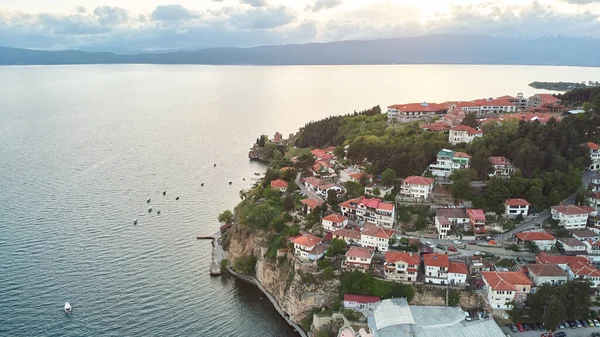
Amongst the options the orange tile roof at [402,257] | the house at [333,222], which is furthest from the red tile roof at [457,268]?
the house at [333,222]

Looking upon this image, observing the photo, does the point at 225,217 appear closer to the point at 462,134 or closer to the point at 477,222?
the point at 477,222

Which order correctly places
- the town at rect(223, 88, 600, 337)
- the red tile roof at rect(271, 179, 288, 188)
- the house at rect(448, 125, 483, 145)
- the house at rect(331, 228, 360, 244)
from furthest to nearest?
the house at rect(448, 125, 483, 145) < the red tile roof at rect(271, 179, 288, 188) < the house at rect(331, 228, 360, 244) < the town at rect(223, 88, 600, 337)

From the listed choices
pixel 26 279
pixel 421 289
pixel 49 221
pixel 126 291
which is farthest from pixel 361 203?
pixel 49 221

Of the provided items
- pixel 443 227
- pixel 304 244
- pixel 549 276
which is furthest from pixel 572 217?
pixel 304 244

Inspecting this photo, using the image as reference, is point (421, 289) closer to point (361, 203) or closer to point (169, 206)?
point (361, 203)

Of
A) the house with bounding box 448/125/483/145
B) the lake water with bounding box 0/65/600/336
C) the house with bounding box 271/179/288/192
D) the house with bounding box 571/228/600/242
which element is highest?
the house with bounding box 448/125/483/145

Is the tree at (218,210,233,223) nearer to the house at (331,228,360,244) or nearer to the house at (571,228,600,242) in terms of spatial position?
the house at (331,228,360,244)

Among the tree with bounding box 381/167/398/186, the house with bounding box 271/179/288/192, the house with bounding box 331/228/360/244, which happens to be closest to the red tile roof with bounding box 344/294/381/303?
the house with bounding box 331/228/360/244

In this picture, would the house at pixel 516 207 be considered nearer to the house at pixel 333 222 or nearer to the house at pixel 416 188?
the house at pixel 416 188
